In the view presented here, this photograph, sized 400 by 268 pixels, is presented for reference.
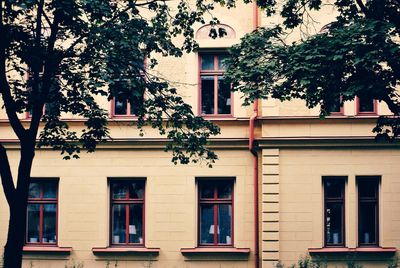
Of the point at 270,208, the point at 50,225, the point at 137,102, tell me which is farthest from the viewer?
the point at 50,225

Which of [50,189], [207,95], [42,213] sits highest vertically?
[207,95]

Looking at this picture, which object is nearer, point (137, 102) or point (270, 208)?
point (137, 102)

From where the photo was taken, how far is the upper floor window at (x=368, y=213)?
22.4 metres

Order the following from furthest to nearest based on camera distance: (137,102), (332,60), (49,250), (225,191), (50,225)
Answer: (50,225) → (225,191) → (49,250) → (137,102) → (332,60)

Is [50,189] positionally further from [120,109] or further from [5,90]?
[5,90]

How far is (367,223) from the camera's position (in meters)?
22.4

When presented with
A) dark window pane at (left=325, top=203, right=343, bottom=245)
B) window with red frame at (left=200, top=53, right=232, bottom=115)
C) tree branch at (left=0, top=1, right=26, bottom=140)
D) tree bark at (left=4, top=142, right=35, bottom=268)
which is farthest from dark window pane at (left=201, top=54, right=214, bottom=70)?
tree bark at (left=4, top=142, right=35, bottom=268)

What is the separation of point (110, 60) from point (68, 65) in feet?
5.58

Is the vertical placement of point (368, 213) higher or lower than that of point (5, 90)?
lower

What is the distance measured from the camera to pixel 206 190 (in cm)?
2308

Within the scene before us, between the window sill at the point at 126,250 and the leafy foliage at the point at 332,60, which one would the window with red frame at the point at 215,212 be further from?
the leafy foliage at the point at 332,60

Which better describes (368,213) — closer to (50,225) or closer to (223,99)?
(223,99)

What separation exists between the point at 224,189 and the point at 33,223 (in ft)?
19.8

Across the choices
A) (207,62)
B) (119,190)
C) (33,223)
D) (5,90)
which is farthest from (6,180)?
(207,62)
